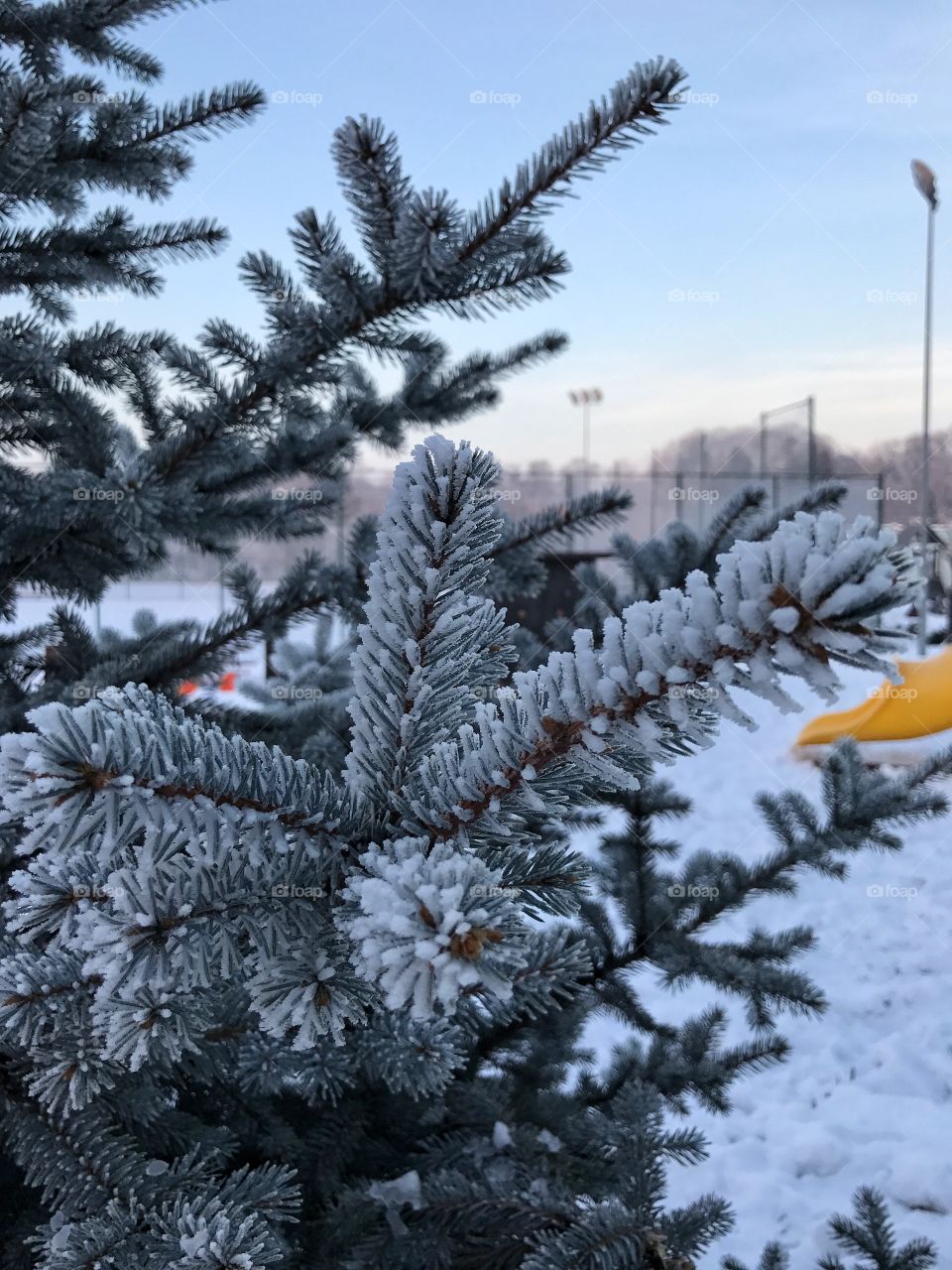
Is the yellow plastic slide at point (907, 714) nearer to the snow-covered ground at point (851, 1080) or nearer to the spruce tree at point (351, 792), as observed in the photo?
the snow-covered ground at point (851, 1080)

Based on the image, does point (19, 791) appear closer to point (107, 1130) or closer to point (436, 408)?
point (107, 1130)

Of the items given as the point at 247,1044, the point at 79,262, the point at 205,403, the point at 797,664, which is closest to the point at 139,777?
the point at 797,664

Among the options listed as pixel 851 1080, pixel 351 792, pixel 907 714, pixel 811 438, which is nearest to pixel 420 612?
pixel 351 792

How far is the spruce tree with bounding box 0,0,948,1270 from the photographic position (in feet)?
1.54

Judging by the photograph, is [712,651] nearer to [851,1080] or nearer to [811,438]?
[851,1080]

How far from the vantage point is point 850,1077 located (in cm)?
393

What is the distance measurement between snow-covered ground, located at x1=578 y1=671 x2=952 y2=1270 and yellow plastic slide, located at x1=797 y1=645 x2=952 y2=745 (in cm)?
171

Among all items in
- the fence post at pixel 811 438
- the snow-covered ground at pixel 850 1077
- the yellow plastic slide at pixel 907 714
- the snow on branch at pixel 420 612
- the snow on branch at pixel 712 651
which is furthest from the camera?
the fence post at pixel 811 438

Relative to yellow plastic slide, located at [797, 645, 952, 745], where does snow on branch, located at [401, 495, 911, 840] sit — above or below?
above

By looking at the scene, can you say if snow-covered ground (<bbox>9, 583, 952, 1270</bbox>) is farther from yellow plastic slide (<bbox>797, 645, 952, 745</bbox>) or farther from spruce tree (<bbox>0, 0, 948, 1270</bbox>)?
yellow plastic slide (<bbox>797, 645, 952, 745</bbox>)

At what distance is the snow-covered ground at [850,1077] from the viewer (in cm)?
308

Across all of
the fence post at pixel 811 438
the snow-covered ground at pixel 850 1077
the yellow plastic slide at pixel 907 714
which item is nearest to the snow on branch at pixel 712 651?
the snow-covered ground at pixel 850 1077

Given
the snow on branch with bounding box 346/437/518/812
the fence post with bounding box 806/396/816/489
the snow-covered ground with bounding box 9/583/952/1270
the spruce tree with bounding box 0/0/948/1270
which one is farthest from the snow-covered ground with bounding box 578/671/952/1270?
the fence post with bounding box 806/396/816/489

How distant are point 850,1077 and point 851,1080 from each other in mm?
22
